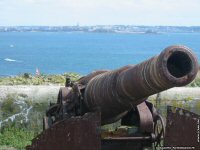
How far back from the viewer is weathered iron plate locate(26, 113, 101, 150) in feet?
17.6

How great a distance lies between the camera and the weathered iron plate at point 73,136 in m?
5.35

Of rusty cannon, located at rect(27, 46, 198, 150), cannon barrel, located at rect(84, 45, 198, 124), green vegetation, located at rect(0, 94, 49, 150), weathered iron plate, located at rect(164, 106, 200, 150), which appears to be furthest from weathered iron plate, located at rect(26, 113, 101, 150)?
green vegetation, located at rect(0, 94, 49, 150)

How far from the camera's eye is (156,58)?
4680 millimetres

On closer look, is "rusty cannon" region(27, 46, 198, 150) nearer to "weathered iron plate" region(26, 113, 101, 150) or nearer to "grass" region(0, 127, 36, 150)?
"weathered iron plate" region(26, 113, 101, 150)

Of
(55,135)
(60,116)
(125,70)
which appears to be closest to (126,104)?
(125,70)

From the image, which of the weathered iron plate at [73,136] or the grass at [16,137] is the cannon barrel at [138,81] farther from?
the grass at [16,137]

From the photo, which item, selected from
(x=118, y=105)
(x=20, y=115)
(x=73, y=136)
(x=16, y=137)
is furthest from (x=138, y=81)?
(x=20, y=115)

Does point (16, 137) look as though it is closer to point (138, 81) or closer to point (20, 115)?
point (20, 115)

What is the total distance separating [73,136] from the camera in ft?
17.7

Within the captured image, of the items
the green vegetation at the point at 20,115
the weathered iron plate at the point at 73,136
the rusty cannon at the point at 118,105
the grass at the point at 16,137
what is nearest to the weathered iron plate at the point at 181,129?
the rusty cannon at the point at 118,105

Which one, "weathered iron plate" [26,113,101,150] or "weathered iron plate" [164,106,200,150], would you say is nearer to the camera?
"weathered iron plate" [26,113,101,150]

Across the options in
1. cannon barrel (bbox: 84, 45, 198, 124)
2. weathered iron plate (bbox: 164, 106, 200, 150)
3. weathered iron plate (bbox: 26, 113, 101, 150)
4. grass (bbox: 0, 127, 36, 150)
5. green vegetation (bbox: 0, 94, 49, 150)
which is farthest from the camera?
green vegetation (bbox: 0, 94, 49, 150)

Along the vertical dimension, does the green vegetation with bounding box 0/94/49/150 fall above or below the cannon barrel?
below

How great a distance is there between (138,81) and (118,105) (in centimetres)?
76
